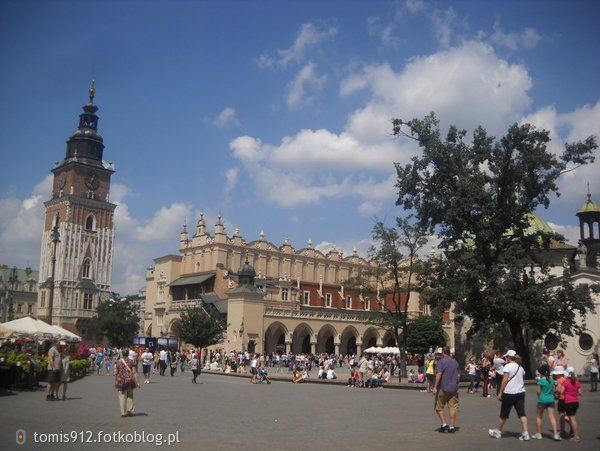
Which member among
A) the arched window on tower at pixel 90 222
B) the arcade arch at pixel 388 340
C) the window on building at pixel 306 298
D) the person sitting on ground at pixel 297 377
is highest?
the arched window on tower at pixel 90 222

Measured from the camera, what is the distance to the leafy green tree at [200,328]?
53.7 m

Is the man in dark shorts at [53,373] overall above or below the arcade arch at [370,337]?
below

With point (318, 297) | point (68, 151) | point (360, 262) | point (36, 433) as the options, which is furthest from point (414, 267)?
point (68, 151)

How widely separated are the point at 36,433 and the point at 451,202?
23.0m

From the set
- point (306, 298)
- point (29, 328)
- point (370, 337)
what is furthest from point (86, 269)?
point (29, 328)

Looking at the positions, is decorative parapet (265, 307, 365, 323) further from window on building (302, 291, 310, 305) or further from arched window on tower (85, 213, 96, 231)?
arched window on tower (85, 213, 96, 231)

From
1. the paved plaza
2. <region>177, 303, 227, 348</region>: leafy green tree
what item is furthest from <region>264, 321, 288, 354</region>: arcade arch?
the paved plaza

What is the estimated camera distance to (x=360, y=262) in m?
86.1

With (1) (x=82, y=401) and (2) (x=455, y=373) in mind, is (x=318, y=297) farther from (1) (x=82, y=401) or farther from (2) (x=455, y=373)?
(2) (x=455, y=373)

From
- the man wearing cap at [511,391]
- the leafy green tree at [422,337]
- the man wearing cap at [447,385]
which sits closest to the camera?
the man wearing cap at [511,391]

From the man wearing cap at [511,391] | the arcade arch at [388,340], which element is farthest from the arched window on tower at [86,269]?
the man wearing cap at [511,391]

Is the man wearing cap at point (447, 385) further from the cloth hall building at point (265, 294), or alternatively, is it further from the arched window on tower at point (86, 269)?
the arched window on tower at point (86, 269)

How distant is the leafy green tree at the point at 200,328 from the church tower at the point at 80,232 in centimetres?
4430

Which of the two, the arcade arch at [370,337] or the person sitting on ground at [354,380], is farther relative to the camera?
the arcade arch at [370,337]
